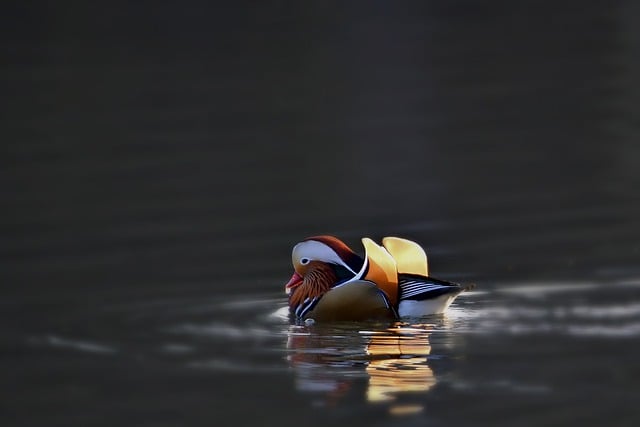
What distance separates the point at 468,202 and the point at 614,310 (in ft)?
9.41

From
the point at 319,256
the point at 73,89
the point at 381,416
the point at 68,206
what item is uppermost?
the point at 73,89

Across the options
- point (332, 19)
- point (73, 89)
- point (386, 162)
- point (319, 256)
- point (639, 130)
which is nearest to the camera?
point (319, 256)

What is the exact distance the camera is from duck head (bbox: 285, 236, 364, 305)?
678 centimetres

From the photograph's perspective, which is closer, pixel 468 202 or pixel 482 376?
pixel 482 376

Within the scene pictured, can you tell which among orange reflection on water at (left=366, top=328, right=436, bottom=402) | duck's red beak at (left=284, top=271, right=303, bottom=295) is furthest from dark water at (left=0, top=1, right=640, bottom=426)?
duck's red beak at (left=284, top=271, right=303, bottom=295)

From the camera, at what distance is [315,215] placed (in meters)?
9.20

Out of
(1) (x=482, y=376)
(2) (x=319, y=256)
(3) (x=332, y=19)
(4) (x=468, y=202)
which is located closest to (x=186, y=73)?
(3) (x=332, y=19)

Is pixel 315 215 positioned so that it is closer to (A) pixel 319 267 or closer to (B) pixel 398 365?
(A) pixel 319 267

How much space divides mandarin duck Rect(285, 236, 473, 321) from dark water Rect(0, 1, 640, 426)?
0.32 ft

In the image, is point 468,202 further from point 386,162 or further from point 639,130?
point 639,130

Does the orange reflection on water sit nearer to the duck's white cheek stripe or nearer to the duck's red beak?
the duck's white cheek stripe

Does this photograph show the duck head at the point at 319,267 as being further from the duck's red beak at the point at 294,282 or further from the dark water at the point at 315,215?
the dark water at the point at 315,215

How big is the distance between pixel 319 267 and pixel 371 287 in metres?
0.42

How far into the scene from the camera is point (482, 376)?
549cm
